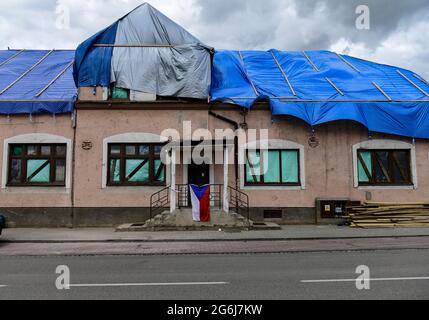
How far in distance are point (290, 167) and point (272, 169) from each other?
0.82 m

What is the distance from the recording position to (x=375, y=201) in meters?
16.9

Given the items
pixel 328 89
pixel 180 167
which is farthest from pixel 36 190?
pixel 328 89

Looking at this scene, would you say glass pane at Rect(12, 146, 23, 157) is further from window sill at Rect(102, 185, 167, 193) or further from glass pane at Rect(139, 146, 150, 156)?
glass pane at Rect(139, 146, 150, 156)

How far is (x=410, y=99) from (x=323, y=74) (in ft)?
14.1

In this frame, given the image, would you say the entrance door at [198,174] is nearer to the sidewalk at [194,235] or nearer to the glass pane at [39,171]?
the sidewalk at [194,235]

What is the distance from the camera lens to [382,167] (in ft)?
57.3

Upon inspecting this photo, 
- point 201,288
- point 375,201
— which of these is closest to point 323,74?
point 375,201

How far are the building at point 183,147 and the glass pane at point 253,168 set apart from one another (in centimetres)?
5

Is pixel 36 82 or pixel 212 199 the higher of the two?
pixel 36 82

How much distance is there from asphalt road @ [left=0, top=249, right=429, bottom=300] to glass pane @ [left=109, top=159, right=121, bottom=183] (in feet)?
22.8

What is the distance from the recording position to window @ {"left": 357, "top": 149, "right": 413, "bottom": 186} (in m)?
17.3

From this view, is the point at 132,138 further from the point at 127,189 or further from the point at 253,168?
the point at 253,168

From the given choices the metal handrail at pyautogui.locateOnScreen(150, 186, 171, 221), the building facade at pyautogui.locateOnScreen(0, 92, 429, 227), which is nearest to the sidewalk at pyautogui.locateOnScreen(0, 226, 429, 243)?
the building facade at pyautogui.locateOnScreen(0, 92, 429, 227)

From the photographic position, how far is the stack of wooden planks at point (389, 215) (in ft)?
52.5
